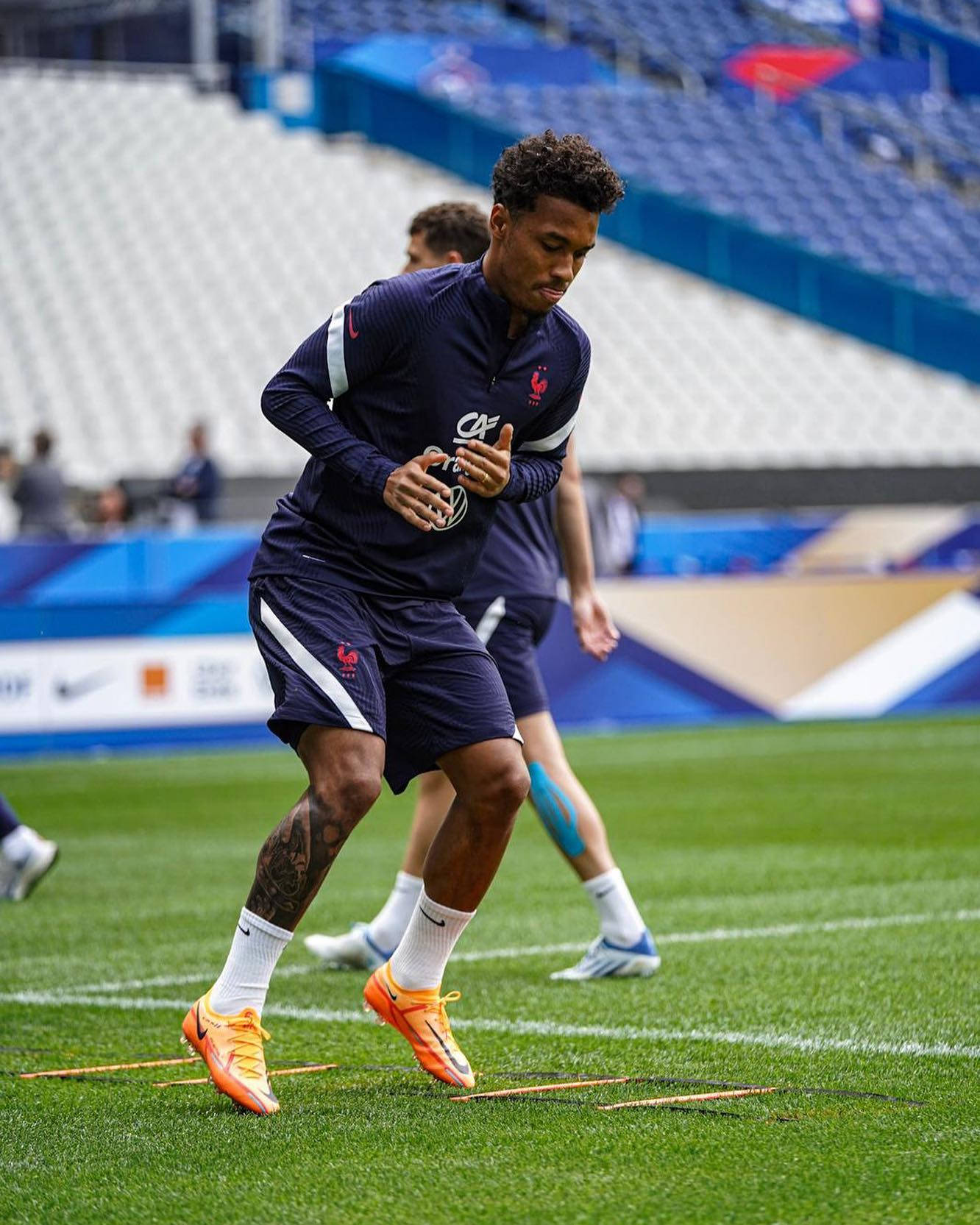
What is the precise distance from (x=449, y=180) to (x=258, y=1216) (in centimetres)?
2567

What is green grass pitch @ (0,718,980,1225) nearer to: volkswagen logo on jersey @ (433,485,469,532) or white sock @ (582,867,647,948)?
white sock @ (582,867,647,948)

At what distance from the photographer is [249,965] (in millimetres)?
4234

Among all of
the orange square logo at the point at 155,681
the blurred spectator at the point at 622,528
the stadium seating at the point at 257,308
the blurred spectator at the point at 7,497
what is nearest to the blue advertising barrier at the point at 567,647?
the orange square logo at the point at 155,681

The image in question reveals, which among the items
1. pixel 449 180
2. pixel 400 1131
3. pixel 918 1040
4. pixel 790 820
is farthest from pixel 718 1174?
pixel 449 180

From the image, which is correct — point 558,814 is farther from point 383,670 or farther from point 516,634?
point 383,670

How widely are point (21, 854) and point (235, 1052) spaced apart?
13.1 feet

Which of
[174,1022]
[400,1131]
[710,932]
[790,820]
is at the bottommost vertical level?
[790,820]

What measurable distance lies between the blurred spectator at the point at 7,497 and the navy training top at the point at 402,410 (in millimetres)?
13386

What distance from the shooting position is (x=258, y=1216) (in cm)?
324

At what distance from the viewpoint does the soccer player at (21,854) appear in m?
7.89

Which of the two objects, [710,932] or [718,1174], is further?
[710,932]

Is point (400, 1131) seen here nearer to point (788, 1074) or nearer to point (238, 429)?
point (788, 1074)

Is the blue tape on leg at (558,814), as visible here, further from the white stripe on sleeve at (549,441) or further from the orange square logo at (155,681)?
the orange square logo at (155,681)

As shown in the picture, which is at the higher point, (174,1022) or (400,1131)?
(400,1131)
